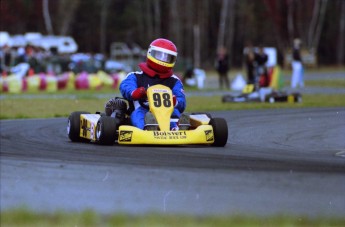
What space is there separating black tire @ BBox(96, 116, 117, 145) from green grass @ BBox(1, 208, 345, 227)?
16.0 ft

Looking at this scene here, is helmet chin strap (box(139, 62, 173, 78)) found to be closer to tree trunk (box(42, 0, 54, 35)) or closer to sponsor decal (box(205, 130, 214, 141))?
sponsor decal (box(205, 130, 214, 141))

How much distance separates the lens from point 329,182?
8.44 meters

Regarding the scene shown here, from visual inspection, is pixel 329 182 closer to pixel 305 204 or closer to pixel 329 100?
pixel 305 204

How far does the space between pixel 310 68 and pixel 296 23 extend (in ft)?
18.4

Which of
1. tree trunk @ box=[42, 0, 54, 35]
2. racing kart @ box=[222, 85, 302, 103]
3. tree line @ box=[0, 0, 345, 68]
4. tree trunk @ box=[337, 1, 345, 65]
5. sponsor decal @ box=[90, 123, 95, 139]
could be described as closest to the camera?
sponsor decal @ box=[90, 123, 95, 139]

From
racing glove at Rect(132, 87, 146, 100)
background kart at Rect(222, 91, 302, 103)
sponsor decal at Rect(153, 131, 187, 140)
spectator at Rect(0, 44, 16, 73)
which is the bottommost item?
spectator at Rect(0, 44, 16, 73)

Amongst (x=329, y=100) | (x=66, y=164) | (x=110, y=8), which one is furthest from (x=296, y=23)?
(x=66, y=164)

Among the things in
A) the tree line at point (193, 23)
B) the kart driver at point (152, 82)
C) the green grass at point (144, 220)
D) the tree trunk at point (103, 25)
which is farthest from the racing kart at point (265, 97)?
the tree trunk at point (103, 25)

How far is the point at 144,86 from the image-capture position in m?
12.5

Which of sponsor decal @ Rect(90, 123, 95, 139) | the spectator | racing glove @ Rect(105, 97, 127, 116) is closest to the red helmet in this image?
racing glove @ Rect(105, 97, 127, 116)

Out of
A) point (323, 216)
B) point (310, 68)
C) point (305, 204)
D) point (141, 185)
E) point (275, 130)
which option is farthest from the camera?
point (310, 68)

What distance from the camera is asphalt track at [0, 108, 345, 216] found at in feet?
24.0

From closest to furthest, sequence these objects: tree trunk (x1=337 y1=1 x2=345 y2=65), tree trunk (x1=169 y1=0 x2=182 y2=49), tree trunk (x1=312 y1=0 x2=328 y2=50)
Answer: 1. tree trunk (x1=169 y1=0 x2=182 y2=49)
2. tree trunk (x1=337 y1=1 x2=345 y2=65)
3. tree trunk (x1=312 y1=0 x2=328 y2=50)

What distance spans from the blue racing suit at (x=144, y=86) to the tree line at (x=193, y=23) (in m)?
44.5
